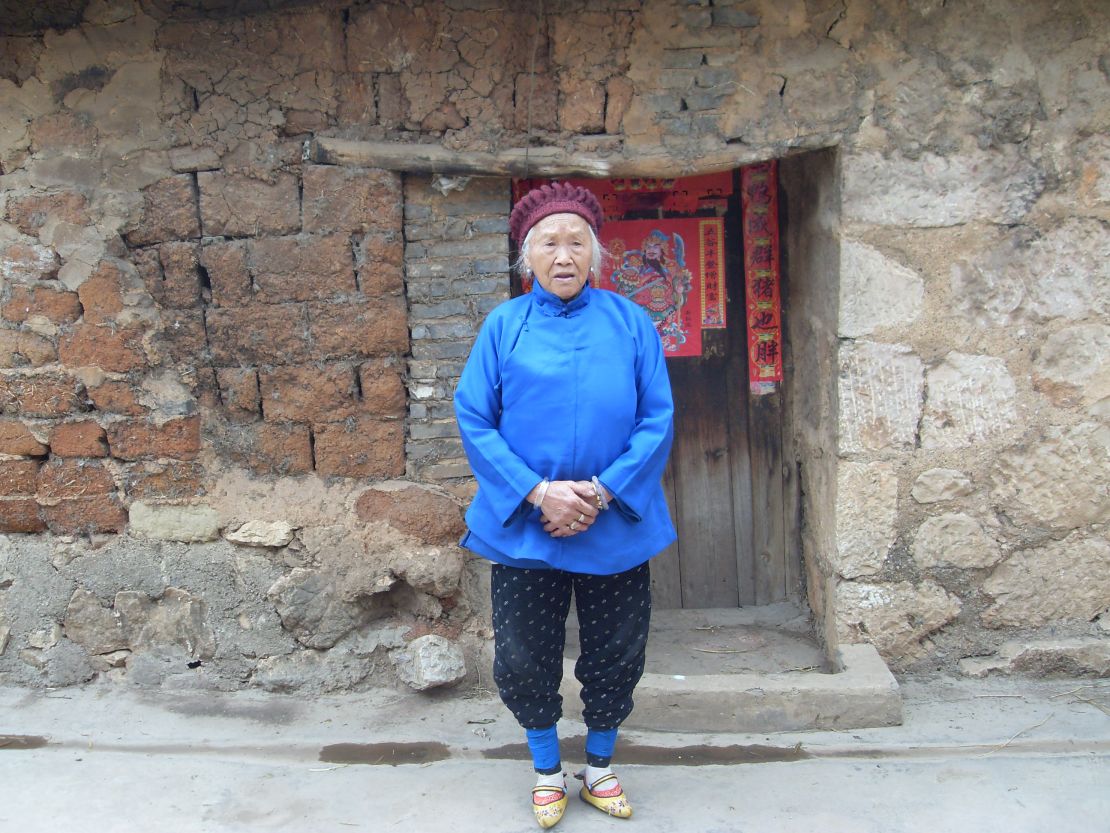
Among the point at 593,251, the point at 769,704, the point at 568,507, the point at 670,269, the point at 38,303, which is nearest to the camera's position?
the point at 568,507

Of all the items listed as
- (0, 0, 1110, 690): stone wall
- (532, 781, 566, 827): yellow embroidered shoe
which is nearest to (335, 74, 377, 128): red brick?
(0, 0, 1110, 690): stone wall

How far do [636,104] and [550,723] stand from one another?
1921mm

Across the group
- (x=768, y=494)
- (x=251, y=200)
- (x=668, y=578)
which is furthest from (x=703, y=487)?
(x=251, y=200)

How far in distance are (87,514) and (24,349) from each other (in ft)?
1.95

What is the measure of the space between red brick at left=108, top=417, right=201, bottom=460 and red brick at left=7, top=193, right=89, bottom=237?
700mm

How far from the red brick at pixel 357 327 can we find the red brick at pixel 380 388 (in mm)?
56

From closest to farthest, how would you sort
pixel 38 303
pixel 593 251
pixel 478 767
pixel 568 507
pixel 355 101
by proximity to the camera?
pixel 568 507
pixel 593 251
pixel 478 767
pixel 355 101
pixel 38 303

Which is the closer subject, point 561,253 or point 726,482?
point 561,253

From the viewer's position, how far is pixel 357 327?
3309mm

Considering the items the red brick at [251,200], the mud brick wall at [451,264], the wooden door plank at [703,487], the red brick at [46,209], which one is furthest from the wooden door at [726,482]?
the red brick at [46,209]

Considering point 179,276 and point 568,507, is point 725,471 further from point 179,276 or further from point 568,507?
point 179,276

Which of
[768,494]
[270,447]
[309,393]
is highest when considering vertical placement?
[309,393]

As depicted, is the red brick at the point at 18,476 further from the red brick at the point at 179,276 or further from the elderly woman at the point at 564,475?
the elderly woman at the point at 564,475

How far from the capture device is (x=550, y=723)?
271cm
